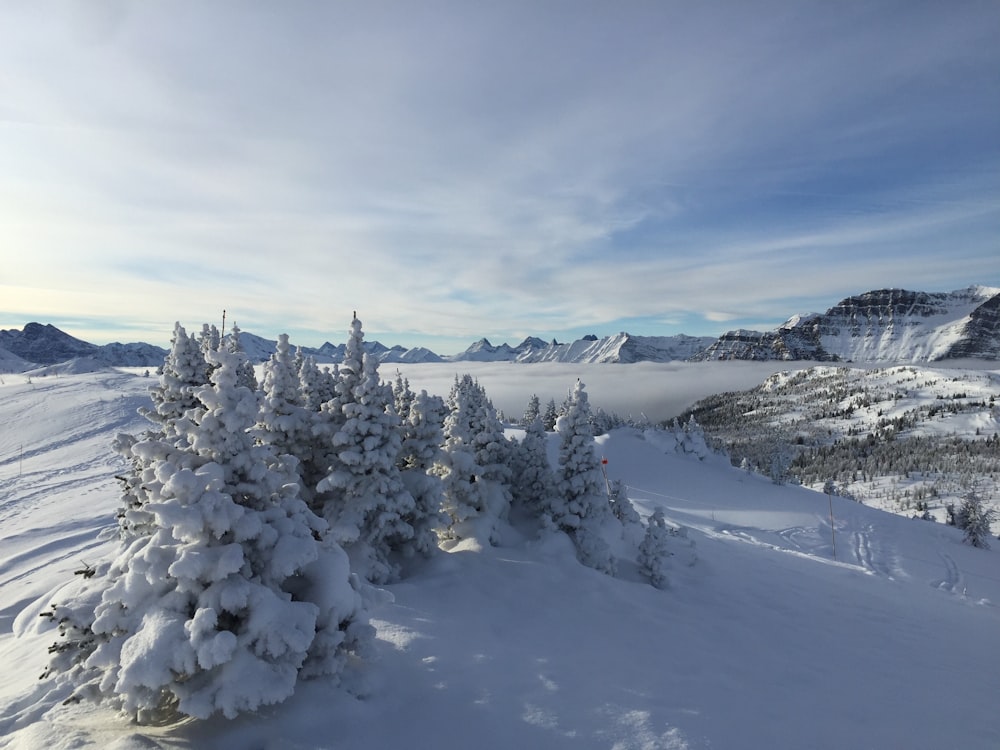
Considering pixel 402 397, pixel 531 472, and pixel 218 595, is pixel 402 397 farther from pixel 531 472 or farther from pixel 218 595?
pixel 218 595

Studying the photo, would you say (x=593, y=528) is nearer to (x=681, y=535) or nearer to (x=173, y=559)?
(x=681, y=535)

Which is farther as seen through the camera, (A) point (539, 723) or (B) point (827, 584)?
(B) point (827, 584)

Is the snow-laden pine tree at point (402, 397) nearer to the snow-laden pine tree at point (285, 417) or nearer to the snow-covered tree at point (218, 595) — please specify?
the snow-laden pine tree at point (285, 417)

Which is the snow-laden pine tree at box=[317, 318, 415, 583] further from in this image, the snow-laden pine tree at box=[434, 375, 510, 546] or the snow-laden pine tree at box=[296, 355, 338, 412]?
the snow-laden pine tree at box=[434, 375, 510, 546]

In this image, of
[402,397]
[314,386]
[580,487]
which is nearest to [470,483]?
[580,487]

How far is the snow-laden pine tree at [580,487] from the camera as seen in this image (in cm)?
2403

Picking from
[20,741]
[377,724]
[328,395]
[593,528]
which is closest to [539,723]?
[377,724]

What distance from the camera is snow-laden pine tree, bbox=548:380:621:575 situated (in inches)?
946

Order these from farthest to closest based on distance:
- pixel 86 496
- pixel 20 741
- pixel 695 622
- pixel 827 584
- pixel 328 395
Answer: pixel 86 496
pixel 827 584
pixel 328 395
pixel 695 622
pixel 20 741

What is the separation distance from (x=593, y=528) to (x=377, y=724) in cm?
1726

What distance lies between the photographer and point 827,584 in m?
26.5

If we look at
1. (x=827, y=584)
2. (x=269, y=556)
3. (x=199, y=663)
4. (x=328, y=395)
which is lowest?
(x=827, y=584)

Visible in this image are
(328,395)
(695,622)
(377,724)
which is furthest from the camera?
(328,395)

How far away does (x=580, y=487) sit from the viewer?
2420 cm
